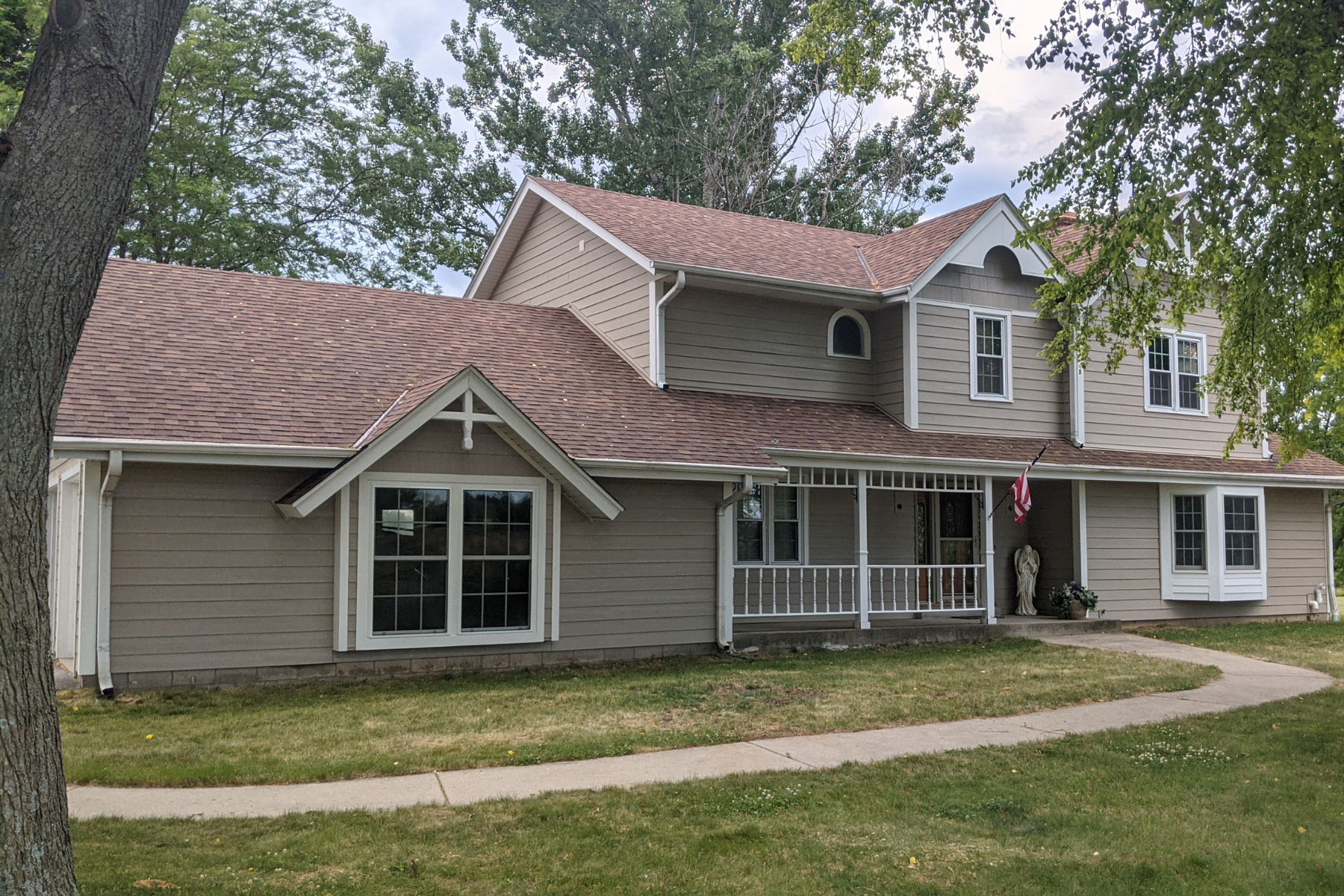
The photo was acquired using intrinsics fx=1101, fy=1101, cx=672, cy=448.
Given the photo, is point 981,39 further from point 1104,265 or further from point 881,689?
point 881,689

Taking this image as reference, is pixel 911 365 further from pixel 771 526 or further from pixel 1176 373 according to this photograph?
pixel 1176 373

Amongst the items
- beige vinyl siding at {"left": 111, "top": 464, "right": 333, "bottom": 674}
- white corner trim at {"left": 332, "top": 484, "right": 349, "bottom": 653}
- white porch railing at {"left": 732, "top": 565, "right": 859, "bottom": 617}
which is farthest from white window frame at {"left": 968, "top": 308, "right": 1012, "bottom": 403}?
beige vinyl siding at {"left": 111, "top": 464, "right": 333, "bottom": 674}

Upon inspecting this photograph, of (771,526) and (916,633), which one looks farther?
(771,526)

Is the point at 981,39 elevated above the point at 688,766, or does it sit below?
above

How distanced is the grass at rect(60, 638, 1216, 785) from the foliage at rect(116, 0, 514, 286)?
1619cm

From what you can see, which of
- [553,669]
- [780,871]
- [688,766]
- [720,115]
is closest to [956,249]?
[553,669]

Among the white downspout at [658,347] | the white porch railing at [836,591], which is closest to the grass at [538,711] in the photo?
the white porch railing at [836,591]

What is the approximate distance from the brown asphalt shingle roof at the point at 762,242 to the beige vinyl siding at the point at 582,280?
459 mm

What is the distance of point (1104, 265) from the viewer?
11.2m

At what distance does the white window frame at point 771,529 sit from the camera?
1619 centimetres

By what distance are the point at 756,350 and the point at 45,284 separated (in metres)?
12.7

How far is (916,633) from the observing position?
15922 mm

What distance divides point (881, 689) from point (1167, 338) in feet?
37.1

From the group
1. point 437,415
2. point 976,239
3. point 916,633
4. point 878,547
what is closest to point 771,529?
point 878,547
